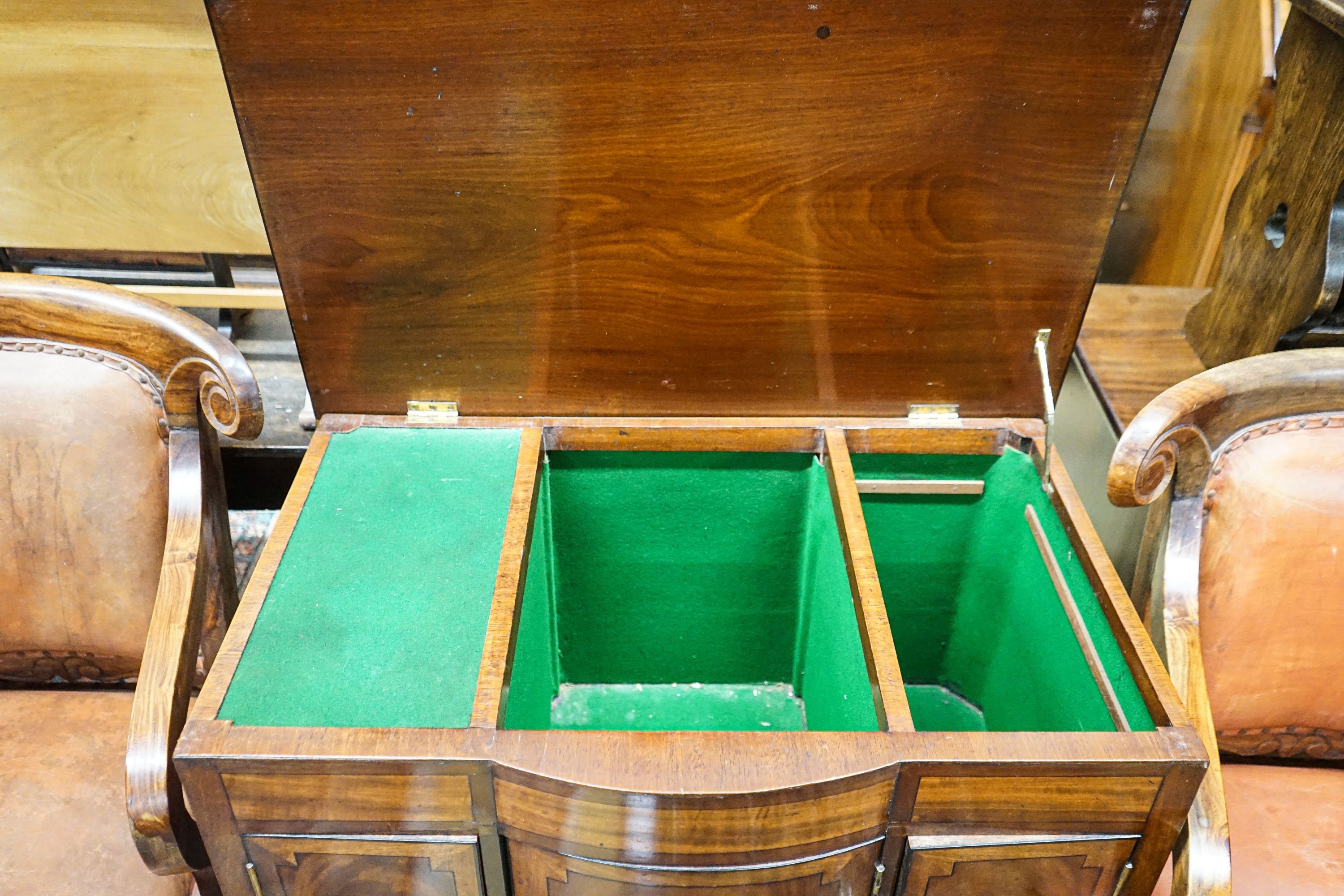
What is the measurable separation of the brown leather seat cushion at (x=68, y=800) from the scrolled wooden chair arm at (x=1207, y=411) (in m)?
1.26

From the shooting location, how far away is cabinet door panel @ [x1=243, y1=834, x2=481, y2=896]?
3.10 feet

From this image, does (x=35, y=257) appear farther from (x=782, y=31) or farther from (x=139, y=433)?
(x=782, y=31)

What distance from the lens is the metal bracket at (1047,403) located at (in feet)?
4.05

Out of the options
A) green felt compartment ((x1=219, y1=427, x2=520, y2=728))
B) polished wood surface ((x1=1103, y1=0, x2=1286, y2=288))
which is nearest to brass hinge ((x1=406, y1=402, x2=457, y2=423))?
green felt compartment ((x1=219, y1=427, x2=520, y2=728))

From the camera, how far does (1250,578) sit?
3.81 feet

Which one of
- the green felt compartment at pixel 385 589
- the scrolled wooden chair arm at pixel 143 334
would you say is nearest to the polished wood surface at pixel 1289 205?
the green felt compartment at pixel 385 589

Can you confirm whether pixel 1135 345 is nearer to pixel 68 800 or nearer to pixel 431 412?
pixel 431 412

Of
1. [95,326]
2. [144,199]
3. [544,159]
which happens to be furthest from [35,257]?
[544,159]

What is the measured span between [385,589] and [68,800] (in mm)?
563

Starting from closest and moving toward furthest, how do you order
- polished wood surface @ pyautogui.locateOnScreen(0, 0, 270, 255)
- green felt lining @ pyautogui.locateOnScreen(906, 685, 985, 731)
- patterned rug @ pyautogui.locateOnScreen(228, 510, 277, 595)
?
green felt lining @ pyautogui.locateOnScreen(906, 685, 985, 731)
polished wood surface @ pyautogui.locateOnScreen(0, 0, 270, 255)
patterned rug @ pyautogui.locateOnScreen(228, 510, 277, 595)

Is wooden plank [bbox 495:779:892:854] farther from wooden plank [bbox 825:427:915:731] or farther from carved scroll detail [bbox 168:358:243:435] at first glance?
carved scroll detail [bbox 168:358:243:435]

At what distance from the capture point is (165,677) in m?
1.09

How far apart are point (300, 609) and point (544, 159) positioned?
0.61m

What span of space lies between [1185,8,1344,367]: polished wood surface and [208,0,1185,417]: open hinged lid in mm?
514
